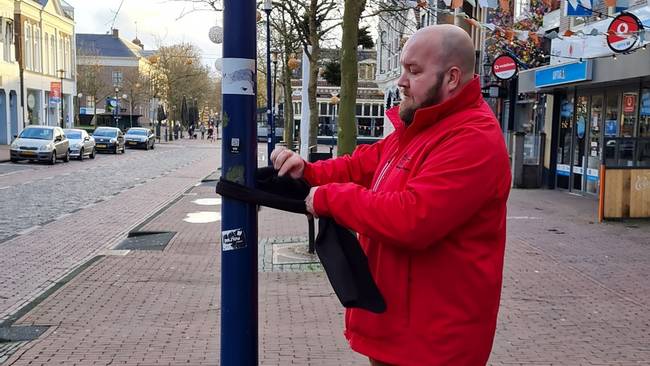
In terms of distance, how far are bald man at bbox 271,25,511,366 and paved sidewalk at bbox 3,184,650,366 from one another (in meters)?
2.63

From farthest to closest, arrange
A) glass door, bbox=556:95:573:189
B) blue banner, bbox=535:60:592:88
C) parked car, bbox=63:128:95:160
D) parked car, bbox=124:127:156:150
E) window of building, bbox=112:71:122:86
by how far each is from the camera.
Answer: window of building, bbox=112:71:122:86, parked car, bbox=124:127:156:150, parked car, bbox=63:128:95:160, glass door, bbox=556:95:573:189, blue banner, bbox=535:60:592:88

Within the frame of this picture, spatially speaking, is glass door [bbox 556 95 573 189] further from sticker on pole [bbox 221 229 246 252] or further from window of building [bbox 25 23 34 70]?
window of building [bbox 25 23 34 70]

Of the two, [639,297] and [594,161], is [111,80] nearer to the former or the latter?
[594,161]

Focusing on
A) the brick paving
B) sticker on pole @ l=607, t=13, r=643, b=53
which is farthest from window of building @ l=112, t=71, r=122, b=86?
the brick paving

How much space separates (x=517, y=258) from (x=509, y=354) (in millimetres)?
3826

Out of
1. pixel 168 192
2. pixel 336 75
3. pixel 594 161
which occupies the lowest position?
pixel 168 192

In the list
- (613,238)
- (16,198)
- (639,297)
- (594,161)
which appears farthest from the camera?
(594,161)

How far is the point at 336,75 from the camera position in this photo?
120 feet

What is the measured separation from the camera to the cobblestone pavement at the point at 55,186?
12211 mm

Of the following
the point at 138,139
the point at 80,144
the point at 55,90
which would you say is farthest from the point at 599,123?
the point at 55,90

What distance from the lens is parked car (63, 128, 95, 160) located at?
30.2m

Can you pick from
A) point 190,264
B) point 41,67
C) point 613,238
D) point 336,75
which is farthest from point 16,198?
point 41,67

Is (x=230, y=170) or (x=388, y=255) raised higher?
(x=230, y=170)

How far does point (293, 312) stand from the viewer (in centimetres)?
585
